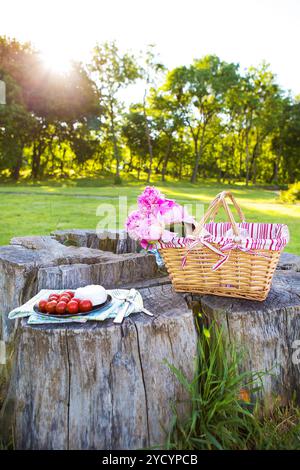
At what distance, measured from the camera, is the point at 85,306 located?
232 centimetres

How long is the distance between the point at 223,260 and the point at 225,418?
842 millimetres

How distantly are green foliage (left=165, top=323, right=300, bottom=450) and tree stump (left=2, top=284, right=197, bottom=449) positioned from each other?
0.10 metres

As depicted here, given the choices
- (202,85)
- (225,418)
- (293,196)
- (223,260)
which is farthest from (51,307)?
(202,85)

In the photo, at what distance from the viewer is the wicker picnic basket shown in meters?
2.38

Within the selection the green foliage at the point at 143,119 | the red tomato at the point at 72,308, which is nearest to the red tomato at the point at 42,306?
the red tomato at the point at 72,308

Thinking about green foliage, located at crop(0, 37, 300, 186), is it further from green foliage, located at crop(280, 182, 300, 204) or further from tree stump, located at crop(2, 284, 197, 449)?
tree stump, located at crop(2, 284, 197, 449)

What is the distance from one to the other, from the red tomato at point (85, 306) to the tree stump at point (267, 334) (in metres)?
0.73

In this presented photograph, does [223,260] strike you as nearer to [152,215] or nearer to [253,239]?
[253,239]

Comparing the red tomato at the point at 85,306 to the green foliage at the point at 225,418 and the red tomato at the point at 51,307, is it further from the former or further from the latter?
the green foliage at the point at 225,418

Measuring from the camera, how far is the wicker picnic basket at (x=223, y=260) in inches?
93.7

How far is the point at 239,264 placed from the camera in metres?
2.46

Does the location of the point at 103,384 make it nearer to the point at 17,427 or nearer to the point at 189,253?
the point at 17,427

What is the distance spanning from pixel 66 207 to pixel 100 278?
10175mm

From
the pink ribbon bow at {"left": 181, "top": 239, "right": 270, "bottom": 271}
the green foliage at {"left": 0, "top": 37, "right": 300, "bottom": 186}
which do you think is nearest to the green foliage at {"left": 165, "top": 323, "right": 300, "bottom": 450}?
the pink ribbon bow at {"left": 181, "top": 239, "right": 270, "bottom": 271}
